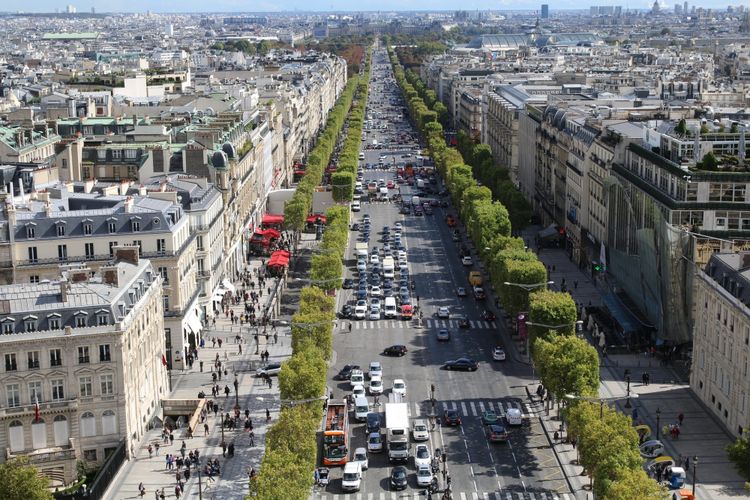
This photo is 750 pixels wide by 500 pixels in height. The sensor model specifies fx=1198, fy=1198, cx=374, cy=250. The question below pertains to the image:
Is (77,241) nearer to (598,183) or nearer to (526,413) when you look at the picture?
(526,413)

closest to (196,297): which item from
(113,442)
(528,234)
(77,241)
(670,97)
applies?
(77,241)

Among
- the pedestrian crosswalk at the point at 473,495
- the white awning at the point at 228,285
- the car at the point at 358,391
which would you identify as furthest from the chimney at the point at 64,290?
the white awning at the point at 228,285

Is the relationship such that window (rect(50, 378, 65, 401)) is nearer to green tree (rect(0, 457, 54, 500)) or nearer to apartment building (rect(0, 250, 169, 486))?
apartment building (rect(0, 250, 169, 486))

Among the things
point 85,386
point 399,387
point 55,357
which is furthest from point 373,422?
point 55,357

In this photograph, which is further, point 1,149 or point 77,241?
point 1,149

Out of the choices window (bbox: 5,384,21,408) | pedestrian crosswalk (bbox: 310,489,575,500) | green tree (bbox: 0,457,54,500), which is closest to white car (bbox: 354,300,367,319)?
pedestrian crosswalk (bbox: 310,489,575,500)

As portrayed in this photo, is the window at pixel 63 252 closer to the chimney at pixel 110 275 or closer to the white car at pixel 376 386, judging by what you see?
the chimney at pixel 110 275
